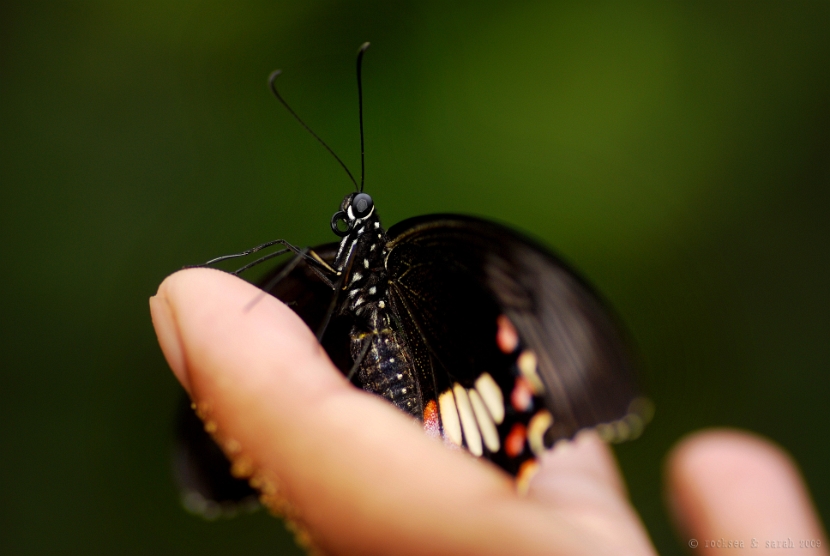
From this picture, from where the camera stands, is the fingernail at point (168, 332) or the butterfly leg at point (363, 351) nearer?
the fingernail at point (168, 332)

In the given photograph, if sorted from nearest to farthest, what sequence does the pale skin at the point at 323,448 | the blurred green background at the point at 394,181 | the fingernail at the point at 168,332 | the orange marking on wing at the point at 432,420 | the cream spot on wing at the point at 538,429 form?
the pale skin at the point at 323,448 < the fingernail at the point at 168,332 < the orange marking on wing at the point at 432,420 < the cream spot on wing at the point at 538,429 < the blurred green background at the point at 394,181

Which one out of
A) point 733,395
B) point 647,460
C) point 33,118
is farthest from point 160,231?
point 733,395

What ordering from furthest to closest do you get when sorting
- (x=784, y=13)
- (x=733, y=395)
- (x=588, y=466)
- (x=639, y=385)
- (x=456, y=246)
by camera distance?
(x=784, y=13) → (x=733, y=395) → (x=588, y=466) → (x=639, y=385) → (x=456, y=246)

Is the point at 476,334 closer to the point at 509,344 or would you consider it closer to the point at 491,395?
the point at 509,344

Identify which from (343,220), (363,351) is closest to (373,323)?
(363,351)

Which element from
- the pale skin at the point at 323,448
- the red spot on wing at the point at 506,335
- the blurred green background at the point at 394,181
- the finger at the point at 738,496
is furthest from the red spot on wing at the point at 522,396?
the blurred green background at the point at 394,181

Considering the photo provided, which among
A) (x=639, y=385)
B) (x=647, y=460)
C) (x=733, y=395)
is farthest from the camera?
(x=733, y=395)

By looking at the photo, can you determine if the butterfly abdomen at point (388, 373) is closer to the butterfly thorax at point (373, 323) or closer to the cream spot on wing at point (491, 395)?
the butterfly thorax at point (373, 323)

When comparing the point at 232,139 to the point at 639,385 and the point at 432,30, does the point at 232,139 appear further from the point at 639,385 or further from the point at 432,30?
the point at 639,385
